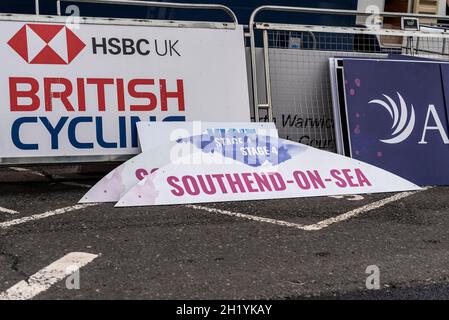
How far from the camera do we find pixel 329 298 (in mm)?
3273

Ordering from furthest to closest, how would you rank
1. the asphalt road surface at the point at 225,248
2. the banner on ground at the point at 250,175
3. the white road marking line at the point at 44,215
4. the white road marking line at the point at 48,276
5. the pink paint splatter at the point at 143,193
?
the banner on ground at the point at 250,175 < the pink paint splatter at the point at 143,193 < the white road marking line at the point at 44,215 < the asphalt road surface at the point at 225,248 < the white road marking line at the point at 48,276

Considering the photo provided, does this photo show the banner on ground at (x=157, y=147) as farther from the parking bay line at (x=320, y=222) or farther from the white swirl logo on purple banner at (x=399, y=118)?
the white swirl logo on purple banner at (x=399, y=118)

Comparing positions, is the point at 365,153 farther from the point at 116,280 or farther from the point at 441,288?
the point at 116,280

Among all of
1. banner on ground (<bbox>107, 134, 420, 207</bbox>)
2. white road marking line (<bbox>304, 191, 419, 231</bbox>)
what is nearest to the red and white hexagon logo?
banner on ground (<bbox>107, 134, 420, 207</bbox>)

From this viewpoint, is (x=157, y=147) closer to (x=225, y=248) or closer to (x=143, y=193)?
(x=143, y=193)

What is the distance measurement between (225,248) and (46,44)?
9.70ft

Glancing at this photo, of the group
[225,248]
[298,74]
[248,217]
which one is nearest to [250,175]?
[248,217]

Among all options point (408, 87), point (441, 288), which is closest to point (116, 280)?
point (441, 288)

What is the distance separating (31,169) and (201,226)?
326cm

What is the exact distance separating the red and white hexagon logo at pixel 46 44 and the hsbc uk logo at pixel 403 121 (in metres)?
3.30

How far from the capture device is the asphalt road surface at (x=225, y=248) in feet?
11.1

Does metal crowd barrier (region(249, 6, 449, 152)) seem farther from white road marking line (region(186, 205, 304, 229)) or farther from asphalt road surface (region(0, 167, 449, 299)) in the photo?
white road marking line (region(186, 205, 304, 229))

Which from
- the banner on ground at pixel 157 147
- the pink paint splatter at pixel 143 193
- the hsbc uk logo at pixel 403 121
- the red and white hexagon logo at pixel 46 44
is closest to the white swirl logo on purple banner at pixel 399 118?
the hsbc uk logo at pixel 403 121

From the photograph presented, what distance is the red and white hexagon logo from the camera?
18.5ft
